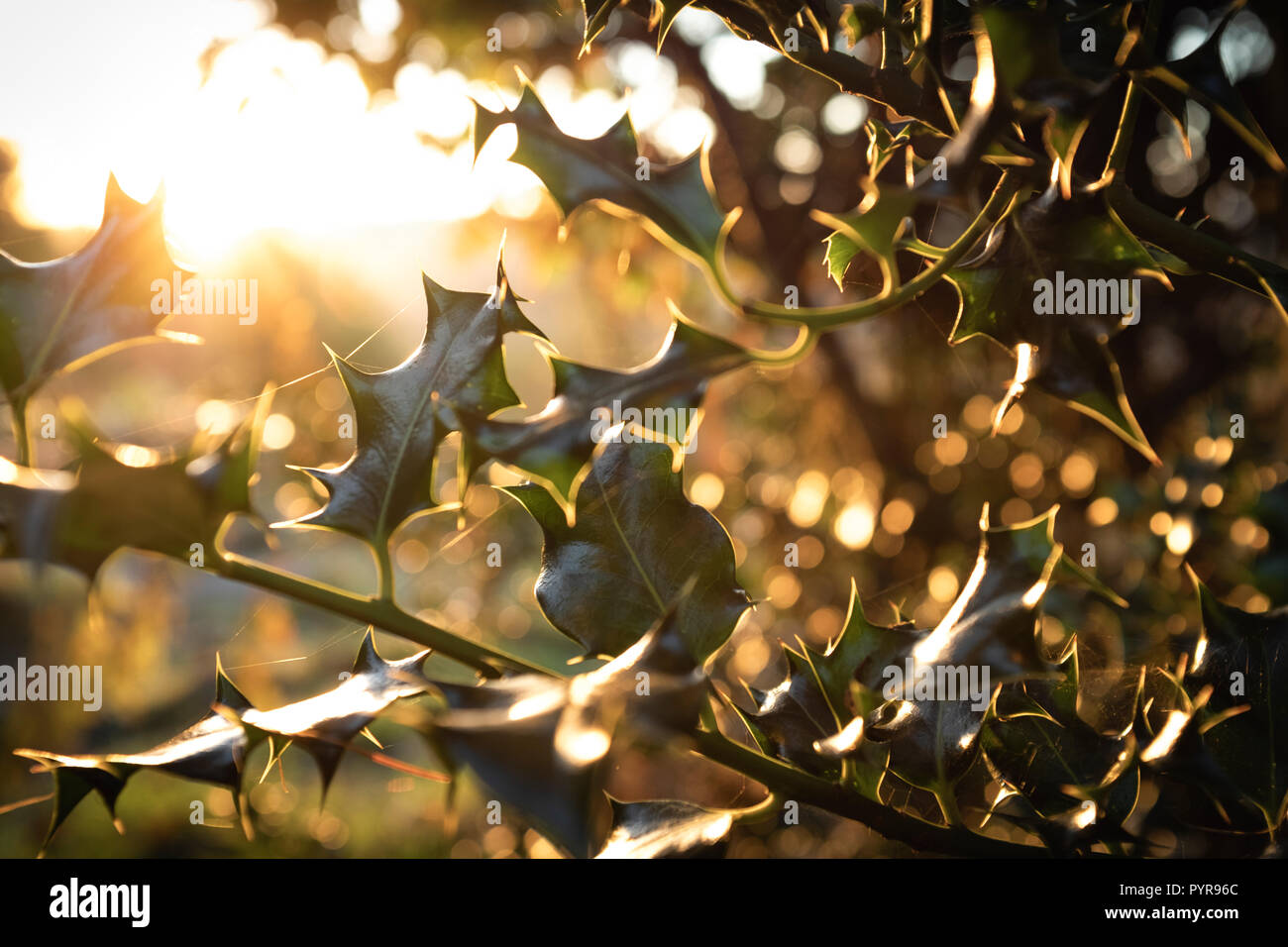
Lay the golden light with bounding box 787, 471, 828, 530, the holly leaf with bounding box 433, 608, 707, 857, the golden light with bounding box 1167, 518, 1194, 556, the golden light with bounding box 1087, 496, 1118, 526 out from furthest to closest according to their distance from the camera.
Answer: the golden light with bounding box 787, 471, 828, 530
the golden light with bounding box 1087, 496, 1118, 526
the golden light with bounding box 1167, 518, 1194, 556
the holly leaf with bounding box 433, 608, 707, 857

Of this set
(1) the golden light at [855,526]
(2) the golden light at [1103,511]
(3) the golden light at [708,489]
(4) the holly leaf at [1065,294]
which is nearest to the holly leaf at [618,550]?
(4) the holly leaf at [1065,294]

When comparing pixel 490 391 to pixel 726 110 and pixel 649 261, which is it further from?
pixel 649 261

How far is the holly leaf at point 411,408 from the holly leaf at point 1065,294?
0.18 m

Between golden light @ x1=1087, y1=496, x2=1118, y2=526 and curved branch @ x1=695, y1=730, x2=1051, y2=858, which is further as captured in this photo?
golden light @ x1=1087, y1=496, x2=1118, y2=526

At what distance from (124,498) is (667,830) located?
0.20 m

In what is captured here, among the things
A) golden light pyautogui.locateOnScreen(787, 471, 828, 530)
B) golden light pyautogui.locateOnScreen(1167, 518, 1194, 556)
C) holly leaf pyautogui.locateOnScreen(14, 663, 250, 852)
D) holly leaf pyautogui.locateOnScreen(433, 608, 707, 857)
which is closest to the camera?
holly leaf pyautogui.locateOnScreen(433, 608, 707, 857)

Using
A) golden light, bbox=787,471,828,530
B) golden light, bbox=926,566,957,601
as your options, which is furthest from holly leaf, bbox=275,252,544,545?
golden light, bbox=787,471,828,530

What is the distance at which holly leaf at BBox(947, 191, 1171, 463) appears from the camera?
12.0 inches

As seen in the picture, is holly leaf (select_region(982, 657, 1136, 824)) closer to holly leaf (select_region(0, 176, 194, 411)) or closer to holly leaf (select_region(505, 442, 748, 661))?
holly leaf (select_region(505, 442, 748, 661))

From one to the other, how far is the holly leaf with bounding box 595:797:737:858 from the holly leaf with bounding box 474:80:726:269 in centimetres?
18

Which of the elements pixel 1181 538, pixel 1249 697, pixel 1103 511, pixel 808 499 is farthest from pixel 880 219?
pixel 808 499

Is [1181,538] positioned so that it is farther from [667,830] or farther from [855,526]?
[855,526]
